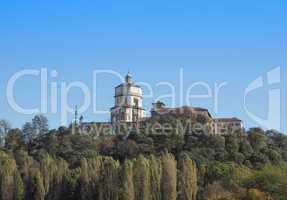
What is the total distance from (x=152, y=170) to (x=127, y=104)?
36333mm

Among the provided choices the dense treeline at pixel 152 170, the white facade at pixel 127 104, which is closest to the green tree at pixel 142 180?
the dense treeline at pixel 152 170

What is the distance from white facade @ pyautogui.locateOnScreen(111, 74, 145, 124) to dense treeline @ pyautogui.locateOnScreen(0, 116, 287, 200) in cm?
1459

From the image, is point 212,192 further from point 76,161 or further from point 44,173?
point 76,161

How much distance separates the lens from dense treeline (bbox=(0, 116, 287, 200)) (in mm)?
42625

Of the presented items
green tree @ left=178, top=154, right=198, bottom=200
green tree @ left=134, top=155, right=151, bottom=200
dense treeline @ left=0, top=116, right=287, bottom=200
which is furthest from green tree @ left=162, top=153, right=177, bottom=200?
green tree @ left=134, top=155, right=151, bottom=200

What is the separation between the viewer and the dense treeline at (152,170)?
4262 cm

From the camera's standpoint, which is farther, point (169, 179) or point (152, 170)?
point (152, 170)

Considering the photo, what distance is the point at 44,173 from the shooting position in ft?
156

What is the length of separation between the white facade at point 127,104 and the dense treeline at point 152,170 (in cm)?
1459

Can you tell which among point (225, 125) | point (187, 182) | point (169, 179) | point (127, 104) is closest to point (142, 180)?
point (169, 179)

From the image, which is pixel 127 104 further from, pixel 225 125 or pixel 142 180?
pixel 142 180

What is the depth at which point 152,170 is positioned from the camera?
4397 centimetres

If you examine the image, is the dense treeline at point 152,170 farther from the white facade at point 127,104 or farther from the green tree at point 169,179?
the white facade at point 127,104

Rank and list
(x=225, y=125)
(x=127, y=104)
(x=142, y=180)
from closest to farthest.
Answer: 1. (x=142, y=180)
2. (x=225, y=125)
3. (x=127, y=104)
